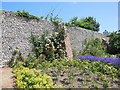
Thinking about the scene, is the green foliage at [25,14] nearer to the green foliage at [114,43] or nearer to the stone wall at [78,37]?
the stone wall at [78,37]

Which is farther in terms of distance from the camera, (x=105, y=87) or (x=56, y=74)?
(x=56, y=74)

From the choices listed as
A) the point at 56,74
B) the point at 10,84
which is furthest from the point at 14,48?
the point at 10,84

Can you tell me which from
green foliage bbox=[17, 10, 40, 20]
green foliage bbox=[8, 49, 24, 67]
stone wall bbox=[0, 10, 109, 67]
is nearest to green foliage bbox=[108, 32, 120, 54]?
stone wall bbox=[0, 10, 109, 67]

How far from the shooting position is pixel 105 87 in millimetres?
3441

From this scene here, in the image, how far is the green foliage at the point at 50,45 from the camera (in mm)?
6477

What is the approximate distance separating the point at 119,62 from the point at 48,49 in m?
3.33

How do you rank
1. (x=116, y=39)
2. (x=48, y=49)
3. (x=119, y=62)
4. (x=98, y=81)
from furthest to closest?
(x=116, y=39) → (x=48, y=49) → (x=119, y=62) → (x=98, y=81)

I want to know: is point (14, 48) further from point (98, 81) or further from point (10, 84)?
point (98, 81)

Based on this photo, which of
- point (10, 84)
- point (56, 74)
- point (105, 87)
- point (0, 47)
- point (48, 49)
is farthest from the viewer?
point (48, 49)

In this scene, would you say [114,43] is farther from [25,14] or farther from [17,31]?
[17,31]

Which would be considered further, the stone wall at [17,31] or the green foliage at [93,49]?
the green foliage at [93,49]

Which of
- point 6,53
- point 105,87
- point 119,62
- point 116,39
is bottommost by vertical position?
point 105,87

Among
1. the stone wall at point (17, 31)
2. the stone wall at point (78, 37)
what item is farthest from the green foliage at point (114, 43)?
the stone wall at point (17, 31)

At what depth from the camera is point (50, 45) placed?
22.5 ft
